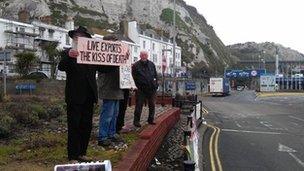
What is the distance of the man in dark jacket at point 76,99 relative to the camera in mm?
8672

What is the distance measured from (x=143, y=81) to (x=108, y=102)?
11.9 feet

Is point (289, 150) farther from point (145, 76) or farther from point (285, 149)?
point (145, 76)

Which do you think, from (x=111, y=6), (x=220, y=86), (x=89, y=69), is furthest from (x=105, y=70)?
(x=111, y=6)

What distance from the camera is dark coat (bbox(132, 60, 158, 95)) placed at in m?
14.3

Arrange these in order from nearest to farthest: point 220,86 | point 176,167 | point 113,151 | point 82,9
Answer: point 113,151, point 176,167, point 220,86, point 82,9

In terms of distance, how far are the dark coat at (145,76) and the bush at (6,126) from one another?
3.15m

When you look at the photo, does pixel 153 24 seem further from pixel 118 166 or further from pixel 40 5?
pixel 118 166

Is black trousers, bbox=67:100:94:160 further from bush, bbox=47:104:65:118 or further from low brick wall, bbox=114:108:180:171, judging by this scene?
bush, bbox=47:104:65:118

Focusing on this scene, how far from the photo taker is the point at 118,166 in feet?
27.8

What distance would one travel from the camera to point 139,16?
571 ft

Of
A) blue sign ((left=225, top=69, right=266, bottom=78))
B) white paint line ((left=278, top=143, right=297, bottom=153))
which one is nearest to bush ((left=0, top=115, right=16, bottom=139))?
white paint line ((left=278, top=143, right=297, bottom=153))

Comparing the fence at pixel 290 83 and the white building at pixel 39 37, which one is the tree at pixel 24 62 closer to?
the white building at pixel 39 37

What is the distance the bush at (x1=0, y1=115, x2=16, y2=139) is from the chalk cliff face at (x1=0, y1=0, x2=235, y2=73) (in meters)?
116

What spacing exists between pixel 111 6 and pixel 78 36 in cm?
16230
